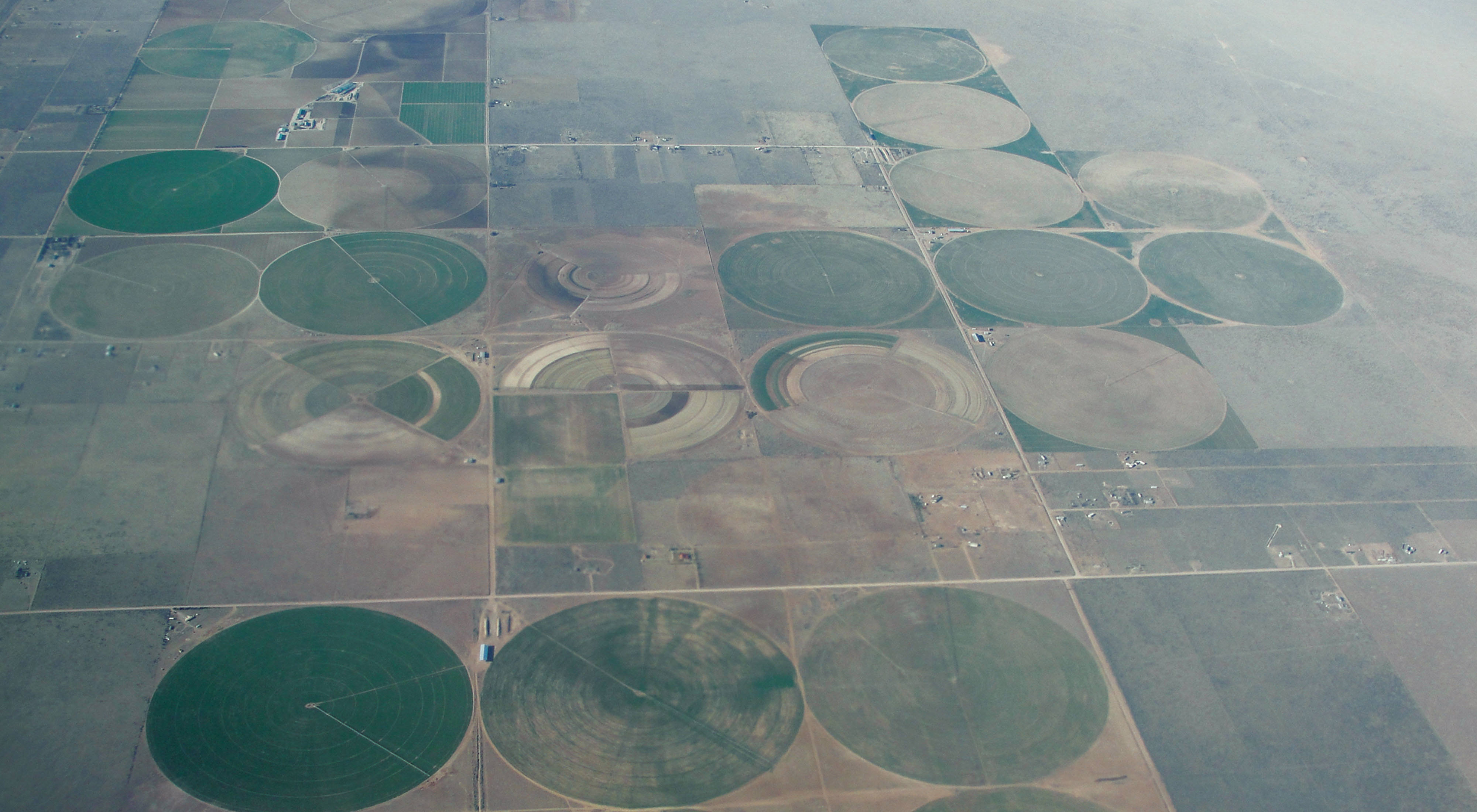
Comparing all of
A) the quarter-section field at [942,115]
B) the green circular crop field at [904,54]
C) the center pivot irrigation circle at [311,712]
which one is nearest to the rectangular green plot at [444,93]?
the quarter-section field at [942,115]

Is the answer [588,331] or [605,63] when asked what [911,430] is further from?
[605,63]

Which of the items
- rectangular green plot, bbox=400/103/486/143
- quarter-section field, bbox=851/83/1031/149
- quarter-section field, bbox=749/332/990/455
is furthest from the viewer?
quarter-section field, bbox=851/83/1031/149

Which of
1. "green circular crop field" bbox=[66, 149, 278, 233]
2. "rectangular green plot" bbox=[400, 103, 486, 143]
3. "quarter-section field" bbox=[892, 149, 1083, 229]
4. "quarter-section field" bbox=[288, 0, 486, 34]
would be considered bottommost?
"green circular crop field" bbox=[66, 149, 278, 233]

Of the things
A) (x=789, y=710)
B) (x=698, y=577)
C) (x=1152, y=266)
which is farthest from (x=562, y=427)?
(x=1152, y=266)

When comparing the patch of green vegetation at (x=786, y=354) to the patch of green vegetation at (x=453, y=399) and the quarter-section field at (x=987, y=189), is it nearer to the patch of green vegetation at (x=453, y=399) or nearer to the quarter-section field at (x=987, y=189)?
the patch of green vegetation at (x=453, y=399)

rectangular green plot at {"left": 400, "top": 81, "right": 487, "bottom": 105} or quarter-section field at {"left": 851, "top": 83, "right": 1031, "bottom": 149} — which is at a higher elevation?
quarter-section field at {"left": 851, "top": 83, "right": 1031, "bottom": 149}

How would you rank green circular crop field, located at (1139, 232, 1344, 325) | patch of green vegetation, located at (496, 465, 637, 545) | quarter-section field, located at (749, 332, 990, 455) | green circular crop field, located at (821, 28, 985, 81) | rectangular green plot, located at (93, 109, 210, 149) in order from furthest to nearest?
1. green circular crop field, located at (821, 28, 985, 81)
2. rectangular green plot, located at (93, 109, 210, 149)
3. green circular crop field, located at (1139, 232, 1344, 325)
4. quarter-section field, located at (749, 332, 990, 455)
5. patch of green vegetation, located at (496, 465, 637, 545)

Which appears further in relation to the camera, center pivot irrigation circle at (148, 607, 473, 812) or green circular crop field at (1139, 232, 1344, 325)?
green circular crop field at (1139, 232, 1344, 325)

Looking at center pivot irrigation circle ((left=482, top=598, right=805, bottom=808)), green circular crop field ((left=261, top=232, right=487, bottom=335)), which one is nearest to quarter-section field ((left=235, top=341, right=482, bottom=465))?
green circular crop field ((left=261, top=232, right=487, bottom=335))

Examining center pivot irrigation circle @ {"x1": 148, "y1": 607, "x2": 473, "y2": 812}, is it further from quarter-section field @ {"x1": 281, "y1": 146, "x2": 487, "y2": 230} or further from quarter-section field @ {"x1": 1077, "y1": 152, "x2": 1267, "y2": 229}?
quarter-section field @ {"x1": 1077, "y1": 152, "x2": 1267, "y2": 229}
